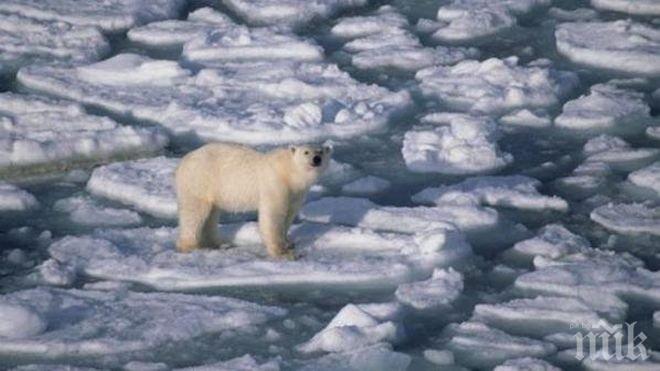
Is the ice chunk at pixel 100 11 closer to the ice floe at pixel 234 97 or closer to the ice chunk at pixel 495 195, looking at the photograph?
the ice floe at pixel 234 97

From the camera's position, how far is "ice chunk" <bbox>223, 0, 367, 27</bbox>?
10664 millimetres

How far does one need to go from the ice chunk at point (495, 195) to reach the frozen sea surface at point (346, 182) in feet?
0.04

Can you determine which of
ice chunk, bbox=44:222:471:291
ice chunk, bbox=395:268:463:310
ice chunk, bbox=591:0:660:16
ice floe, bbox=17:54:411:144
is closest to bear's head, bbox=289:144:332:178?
ice chunk, bbox=44:222:471:291

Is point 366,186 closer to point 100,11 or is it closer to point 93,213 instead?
point 93,213

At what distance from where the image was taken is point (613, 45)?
9531 millimetres

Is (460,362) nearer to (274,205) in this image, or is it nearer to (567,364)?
(567,364)

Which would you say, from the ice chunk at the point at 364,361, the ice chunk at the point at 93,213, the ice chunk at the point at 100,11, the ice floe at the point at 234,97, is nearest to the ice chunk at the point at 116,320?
the ice chunk at the point at 364,361

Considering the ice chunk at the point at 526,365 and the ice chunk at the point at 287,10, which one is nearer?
the ice chunk at the point at 526,365

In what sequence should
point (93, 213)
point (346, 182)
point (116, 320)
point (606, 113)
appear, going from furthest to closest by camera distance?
point (606, 113)
point (346, 182)
point (93, 213)
point (116, 320)

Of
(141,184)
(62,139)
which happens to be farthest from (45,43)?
(141,184)

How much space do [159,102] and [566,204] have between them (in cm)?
304

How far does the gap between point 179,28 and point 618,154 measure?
4.15m

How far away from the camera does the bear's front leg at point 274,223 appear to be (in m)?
5.96

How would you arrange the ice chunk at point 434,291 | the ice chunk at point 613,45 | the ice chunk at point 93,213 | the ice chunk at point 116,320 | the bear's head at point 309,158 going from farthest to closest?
the ice chunk at point 613,45 → the ice chunk at point 93,213 → the bear's head at point 309,158 → the ice chunk at point 434,291 → the ice chunk at point 116,320
